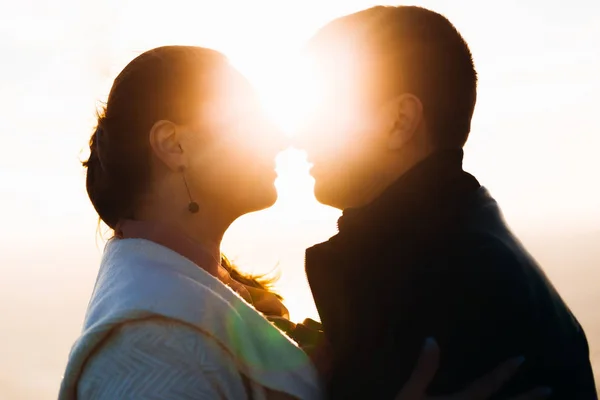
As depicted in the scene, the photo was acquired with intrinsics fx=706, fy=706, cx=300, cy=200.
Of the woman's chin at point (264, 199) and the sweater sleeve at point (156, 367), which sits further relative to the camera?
the woman's chin at point (264, 199)

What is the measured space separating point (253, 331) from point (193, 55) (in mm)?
1244

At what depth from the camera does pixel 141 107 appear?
3.00m

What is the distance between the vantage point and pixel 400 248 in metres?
2.61

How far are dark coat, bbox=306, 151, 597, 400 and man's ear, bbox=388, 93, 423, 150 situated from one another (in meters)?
0.43

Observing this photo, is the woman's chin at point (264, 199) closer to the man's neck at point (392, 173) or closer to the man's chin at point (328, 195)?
the man's chin at point (328, 195)

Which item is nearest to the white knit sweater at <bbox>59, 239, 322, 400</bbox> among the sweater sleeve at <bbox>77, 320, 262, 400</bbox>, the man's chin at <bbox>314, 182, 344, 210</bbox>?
the sweater sleeve at <bbox>77, 320, 262, 400</bbox>

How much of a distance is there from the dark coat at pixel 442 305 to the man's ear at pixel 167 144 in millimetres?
774

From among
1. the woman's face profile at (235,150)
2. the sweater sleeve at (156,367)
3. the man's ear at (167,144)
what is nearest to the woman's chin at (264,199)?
the woman's face profile at (235,150)

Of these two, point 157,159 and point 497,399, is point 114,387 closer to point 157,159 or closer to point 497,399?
point 157,159

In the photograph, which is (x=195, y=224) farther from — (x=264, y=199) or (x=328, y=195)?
(x=328, y=195)

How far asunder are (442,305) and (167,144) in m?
1.32

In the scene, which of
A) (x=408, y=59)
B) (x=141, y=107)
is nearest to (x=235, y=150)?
(x=141, y=107)

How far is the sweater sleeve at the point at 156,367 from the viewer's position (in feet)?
7.88

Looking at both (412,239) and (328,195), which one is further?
(328,195)
